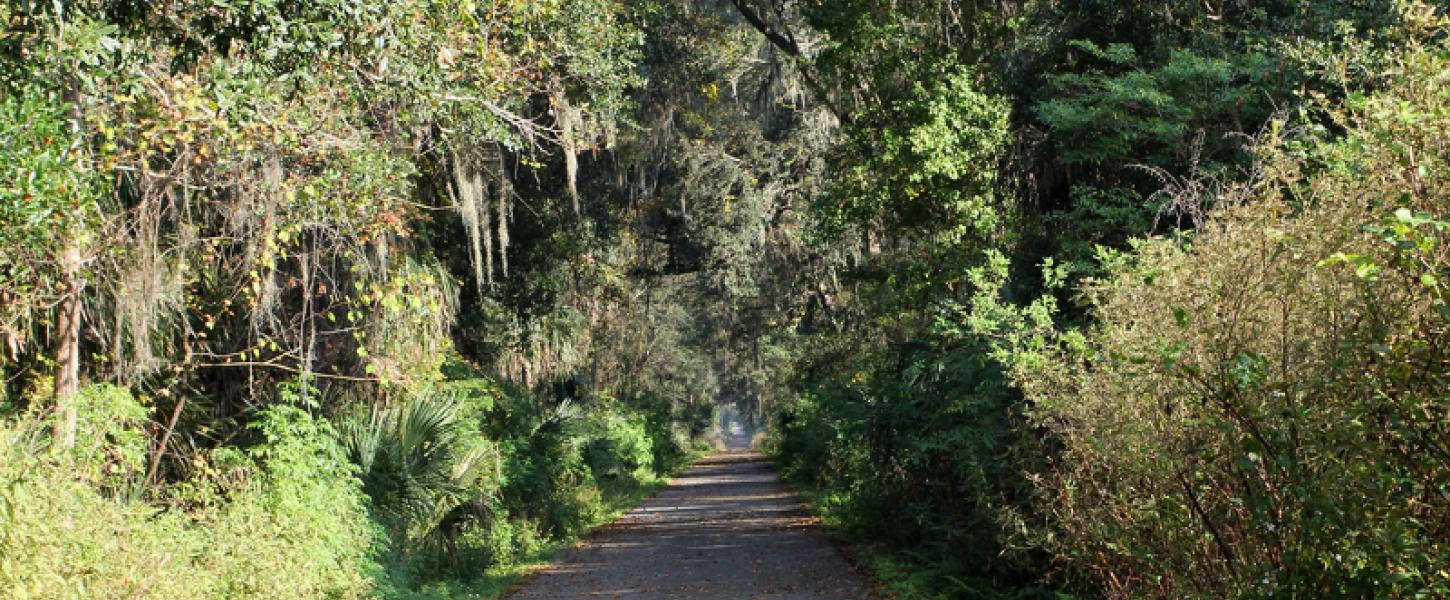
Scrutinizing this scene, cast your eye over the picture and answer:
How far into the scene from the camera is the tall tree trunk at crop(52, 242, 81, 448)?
838cm

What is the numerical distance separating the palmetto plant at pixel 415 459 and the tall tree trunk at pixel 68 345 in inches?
114

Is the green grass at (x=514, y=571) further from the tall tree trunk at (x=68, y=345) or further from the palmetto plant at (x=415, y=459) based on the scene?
the tall tree trunk at (x=68, y=345)

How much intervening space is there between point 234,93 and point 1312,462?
603 centimetres

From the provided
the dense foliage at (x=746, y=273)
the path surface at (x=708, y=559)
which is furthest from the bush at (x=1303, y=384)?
the path surface at (x=708, y=559)

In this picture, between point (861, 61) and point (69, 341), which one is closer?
point (69, 341)

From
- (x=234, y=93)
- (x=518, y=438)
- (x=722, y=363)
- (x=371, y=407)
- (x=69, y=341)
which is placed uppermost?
(x=234, y=93)

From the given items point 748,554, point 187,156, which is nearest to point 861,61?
point 748,554

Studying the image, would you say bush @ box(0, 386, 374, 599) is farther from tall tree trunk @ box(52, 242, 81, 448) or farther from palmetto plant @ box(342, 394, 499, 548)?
palmetto plant @ box(342, 394, 499, 548)

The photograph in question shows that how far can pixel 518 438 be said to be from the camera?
17953 mm

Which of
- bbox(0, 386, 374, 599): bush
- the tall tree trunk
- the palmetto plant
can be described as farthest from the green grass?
the tall tree trunk

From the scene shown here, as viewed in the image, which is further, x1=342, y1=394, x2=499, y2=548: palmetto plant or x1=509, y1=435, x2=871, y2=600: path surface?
x1=509, y1=435, x2=871, y2=600: path surface

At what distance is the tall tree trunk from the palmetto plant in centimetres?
288

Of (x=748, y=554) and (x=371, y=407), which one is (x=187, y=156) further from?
(x=748, y=554)

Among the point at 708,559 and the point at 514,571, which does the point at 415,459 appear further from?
the point at 708,559
